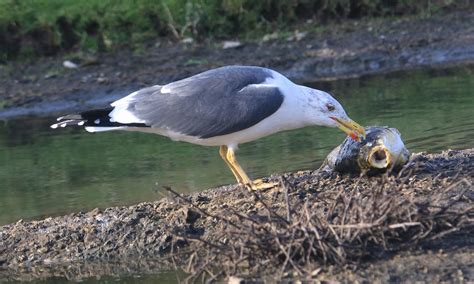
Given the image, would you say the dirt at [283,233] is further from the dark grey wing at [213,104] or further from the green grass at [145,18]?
the green grass at [145,18]

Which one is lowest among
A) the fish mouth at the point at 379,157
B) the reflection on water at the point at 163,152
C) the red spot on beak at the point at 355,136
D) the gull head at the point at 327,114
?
the reflection on water at the point at 163,152

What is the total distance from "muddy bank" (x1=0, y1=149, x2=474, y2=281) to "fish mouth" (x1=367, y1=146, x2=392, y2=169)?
0.15 meters

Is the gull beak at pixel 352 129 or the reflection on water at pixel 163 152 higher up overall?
the gull beak at pixel 352 129

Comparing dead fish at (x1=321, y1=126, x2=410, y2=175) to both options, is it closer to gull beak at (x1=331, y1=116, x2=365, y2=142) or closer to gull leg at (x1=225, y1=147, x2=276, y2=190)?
gull beak at (x1=331, y1=116, x2=365, y2=142)

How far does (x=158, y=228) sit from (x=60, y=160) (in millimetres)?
4147

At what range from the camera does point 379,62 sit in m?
16.0

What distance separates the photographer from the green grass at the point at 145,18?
652 inches

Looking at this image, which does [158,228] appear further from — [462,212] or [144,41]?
[144,41]

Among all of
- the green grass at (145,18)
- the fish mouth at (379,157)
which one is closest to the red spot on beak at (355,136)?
the fish mouth at (379,157)

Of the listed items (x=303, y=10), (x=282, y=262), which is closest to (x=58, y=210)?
(x=282, y=262)

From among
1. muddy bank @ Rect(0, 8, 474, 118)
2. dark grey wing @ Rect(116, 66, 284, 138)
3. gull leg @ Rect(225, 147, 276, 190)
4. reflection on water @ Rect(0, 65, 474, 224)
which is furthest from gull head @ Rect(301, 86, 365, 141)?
muddy bank @ Rect(0, 8, 474, 118)

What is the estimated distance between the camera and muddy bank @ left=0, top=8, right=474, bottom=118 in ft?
50.9

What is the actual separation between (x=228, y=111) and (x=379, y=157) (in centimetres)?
116

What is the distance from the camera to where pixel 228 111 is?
8500mm
